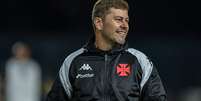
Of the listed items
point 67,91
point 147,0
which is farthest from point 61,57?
point 67,91

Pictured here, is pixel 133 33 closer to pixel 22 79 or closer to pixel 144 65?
pixel 22 79

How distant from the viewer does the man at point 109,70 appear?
6.53 metres

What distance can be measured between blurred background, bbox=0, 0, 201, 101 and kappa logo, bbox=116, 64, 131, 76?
9459mm

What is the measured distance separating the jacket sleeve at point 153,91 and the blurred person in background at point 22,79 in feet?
24.2

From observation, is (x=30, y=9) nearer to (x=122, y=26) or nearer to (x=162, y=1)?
(x=162, y=1)

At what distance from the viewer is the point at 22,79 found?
546 inches

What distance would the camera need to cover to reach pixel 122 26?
668 cm

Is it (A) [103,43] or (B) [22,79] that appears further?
(B) [22,79]

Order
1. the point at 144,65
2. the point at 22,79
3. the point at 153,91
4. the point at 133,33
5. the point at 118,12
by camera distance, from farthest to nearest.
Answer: the point at 133,33 < the point at 22,79 < the point at 118,12 < the point at 144,65 < the point at 153,91

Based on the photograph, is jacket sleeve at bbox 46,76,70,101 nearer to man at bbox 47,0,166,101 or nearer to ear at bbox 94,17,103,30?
man at bbox 47,0,166,101

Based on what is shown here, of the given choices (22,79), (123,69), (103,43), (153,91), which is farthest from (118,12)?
(22,79)

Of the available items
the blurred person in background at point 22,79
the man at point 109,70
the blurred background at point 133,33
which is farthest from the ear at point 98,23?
the blurred background at point 133,33

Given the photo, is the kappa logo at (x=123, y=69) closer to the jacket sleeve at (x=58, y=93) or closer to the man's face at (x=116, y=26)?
the man's face at (x=116, y=26)

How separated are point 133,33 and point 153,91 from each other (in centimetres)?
1119
